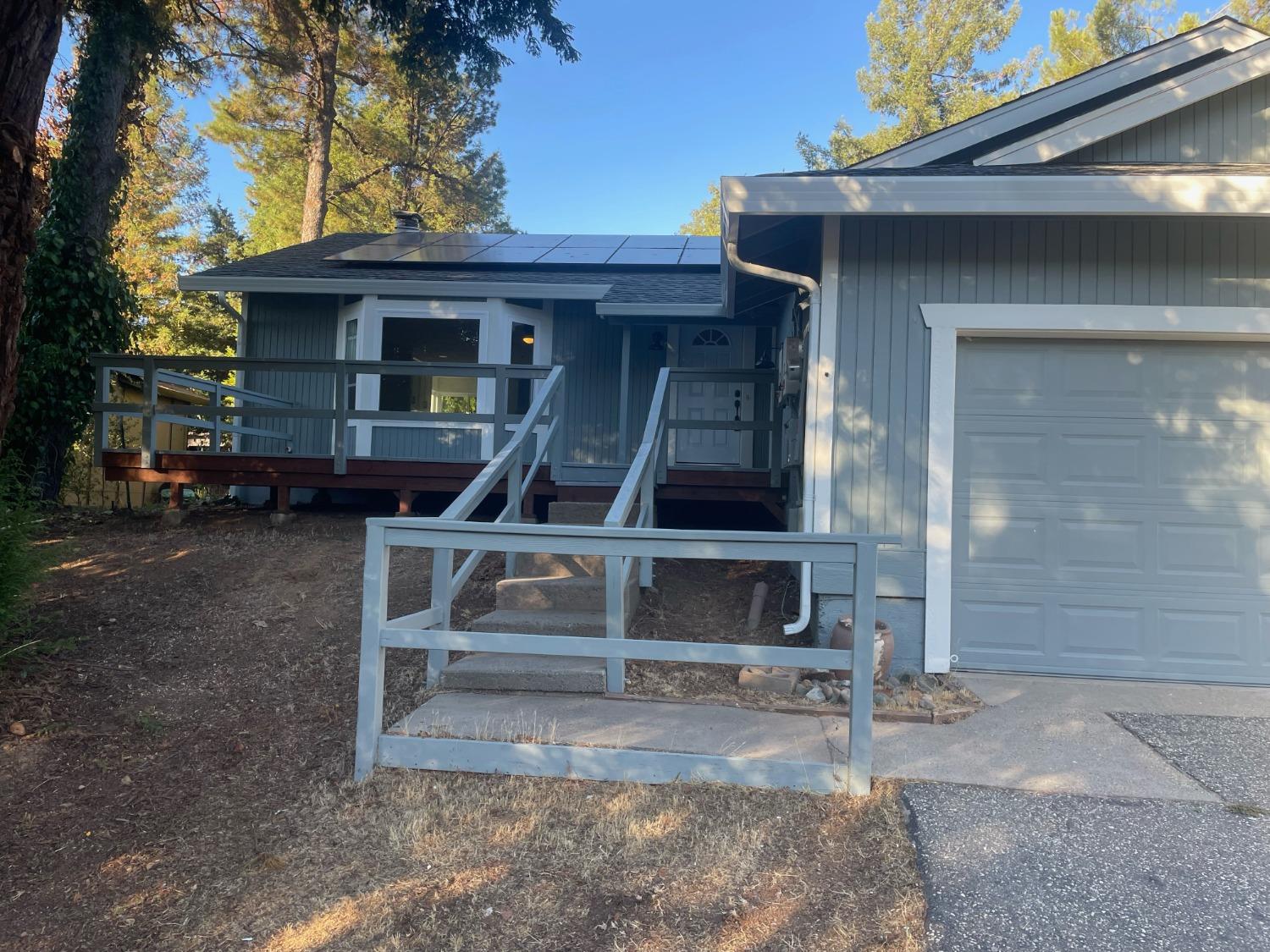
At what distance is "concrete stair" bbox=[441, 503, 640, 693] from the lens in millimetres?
4469

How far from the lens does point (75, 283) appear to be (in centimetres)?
941

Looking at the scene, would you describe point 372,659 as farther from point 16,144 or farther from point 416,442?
point 416,442

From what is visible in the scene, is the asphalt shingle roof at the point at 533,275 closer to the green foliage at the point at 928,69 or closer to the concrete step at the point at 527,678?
the concrete step at the point at 527,678

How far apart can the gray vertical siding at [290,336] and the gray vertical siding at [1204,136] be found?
8.94 meters

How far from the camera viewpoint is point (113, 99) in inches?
380

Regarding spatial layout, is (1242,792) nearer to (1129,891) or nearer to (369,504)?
(1129,891)

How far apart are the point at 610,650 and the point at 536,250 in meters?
9.80

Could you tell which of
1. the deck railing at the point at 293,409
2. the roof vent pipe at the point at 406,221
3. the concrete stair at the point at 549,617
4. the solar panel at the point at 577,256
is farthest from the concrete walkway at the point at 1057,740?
the roof vent pipe at the point at 406,221

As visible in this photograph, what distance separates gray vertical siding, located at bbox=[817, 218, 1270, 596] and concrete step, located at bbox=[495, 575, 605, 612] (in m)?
1.46

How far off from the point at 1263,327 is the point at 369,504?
28.1ft

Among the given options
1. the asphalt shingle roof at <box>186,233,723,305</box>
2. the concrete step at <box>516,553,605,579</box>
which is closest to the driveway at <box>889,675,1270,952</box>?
the concrete step at <box>516,553,605,579</box>

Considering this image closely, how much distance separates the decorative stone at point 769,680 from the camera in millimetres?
4719

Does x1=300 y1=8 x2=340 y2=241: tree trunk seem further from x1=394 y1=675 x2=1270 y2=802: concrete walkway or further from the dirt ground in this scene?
x1=394 y1=675 x2=1270 y2=802: concrete walkway

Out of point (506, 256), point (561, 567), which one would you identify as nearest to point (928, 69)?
point (506, 256)
